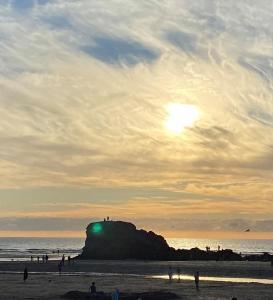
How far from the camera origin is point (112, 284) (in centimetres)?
5969

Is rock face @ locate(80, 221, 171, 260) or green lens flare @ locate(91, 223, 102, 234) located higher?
green lens flare @ locate(91, 223, 102, 234)

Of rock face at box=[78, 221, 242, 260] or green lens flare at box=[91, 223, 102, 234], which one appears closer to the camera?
rock face at box=[78, 221, 242, 260]

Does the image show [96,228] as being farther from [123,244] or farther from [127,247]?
[127,247]

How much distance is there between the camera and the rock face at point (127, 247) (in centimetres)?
13900

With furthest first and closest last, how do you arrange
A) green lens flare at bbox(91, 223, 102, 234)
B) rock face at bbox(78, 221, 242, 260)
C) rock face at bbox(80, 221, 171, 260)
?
green lens flare at bbox(91, 223, 102, 234)
rock face at bbox(80, 221, 171, 260)
rock face at bbox(78, 221, 242, 260)

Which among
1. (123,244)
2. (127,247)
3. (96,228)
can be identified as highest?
(96,228)

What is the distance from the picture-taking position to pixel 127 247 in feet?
462

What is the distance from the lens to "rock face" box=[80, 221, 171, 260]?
459 ft

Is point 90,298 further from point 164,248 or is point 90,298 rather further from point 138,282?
point 164,248

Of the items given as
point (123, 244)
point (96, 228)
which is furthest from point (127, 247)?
point (96, 228)

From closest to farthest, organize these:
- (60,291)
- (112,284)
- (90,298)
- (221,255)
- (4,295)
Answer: (90,298) < (4,295) < (60,291) < (112,284) < (221,255)

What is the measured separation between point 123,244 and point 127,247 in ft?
4.09

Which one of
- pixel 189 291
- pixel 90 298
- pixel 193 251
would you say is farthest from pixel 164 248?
pixel 90 298

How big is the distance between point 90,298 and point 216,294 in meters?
11.7
